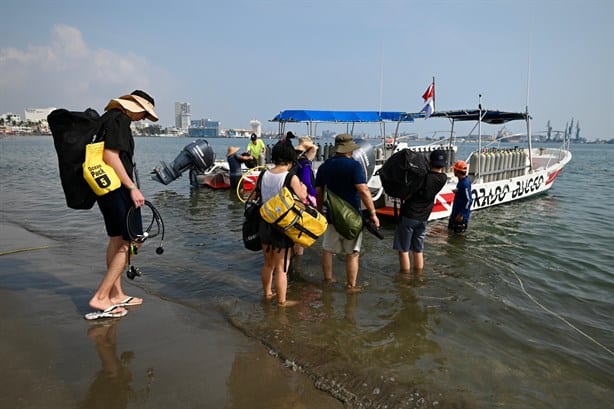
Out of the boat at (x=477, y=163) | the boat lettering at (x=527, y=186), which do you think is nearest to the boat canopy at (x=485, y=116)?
the boat at (x=477, y=163)

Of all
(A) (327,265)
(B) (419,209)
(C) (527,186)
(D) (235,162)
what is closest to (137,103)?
(A) (327,265)

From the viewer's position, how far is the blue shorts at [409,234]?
5387 mm

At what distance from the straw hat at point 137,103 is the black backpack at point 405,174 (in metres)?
3.00

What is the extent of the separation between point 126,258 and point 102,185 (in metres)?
0.78

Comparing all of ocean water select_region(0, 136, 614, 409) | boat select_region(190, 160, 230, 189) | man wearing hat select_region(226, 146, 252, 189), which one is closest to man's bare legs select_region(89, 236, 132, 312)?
ocean water select_region(0, 136, 614, 409)

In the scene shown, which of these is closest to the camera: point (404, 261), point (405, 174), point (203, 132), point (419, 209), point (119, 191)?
point (119, 191)

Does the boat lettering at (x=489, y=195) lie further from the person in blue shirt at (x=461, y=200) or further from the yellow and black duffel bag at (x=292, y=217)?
the yellow and black duffel bag at (x=292, y=217)

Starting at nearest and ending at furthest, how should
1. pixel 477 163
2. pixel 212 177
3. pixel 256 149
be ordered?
pixel 477 163
pixel 256 149
pixel 212 177

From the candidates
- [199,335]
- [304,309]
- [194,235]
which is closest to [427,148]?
[194,235]

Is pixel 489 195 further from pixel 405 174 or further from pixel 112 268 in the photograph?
pixel 112 268

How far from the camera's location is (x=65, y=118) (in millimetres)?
3529

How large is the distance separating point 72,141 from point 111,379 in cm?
207

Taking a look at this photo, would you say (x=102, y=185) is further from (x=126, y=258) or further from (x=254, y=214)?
(x=254, y=214)

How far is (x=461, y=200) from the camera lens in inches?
321
